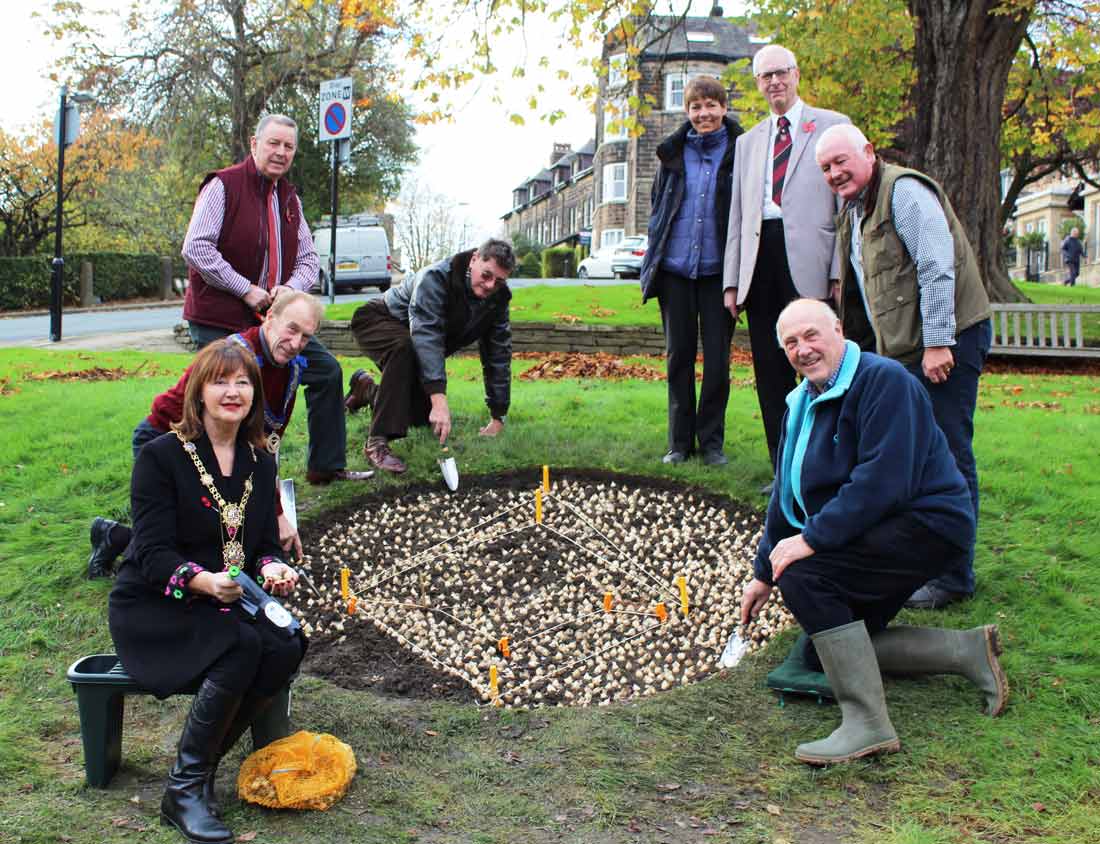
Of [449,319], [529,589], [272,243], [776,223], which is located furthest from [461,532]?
[776,223]

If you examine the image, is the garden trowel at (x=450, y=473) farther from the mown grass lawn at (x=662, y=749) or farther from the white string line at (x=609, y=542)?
the mown grass lawn at (x=662, y=749)

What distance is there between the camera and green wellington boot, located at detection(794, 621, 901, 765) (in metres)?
3.21

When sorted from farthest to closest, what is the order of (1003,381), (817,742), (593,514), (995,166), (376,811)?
1. (995,166)
2. (1003,381)
3. (593,514)
4. (817,742)
5. (376,811)

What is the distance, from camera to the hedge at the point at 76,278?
84.7ft

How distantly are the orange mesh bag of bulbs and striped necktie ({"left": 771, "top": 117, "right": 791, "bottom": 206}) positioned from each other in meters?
3.55

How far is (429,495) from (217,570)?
264 cm

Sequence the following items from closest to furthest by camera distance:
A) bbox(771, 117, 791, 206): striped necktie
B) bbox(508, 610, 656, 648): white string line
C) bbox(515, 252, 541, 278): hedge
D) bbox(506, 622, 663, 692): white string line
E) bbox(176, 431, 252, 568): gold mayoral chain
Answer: bbox(176, 431, 252, 568): gold mayoral chain → bbox(506, 622, 663, 692): white string line → bbox(508, 610, 656, 648): white string line → bbox(771, 117, 791, 206): striped necktie → bbox(515, 252, 541, 278): hedge

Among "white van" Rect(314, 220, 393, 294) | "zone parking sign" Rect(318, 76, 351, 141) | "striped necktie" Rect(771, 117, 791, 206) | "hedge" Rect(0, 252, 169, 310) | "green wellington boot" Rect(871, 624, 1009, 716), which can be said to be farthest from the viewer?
"hedge" Rect(0, 252, 169, 310)

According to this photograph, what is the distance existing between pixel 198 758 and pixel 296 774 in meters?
0.30

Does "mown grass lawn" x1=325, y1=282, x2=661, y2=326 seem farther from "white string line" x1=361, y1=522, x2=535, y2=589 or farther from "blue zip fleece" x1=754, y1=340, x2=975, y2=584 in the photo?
"blue zip fleece" x1=754, y1=340, x2=975, y2=584

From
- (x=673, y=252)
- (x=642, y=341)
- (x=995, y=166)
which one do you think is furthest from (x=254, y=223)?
(x=995, y=166)

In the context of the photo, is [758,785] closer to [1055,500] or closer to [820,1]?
[1055,500]

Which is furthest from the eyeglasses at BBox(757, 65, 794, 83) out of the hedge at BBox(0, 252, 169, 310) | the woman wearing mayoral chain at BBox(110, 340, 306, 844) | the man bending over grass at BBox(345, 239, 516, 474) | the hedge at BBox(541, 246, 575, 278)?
the hedge at BBox(541, 246, 575, 278)

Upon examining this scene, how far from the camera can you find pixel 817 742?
3.26 m
